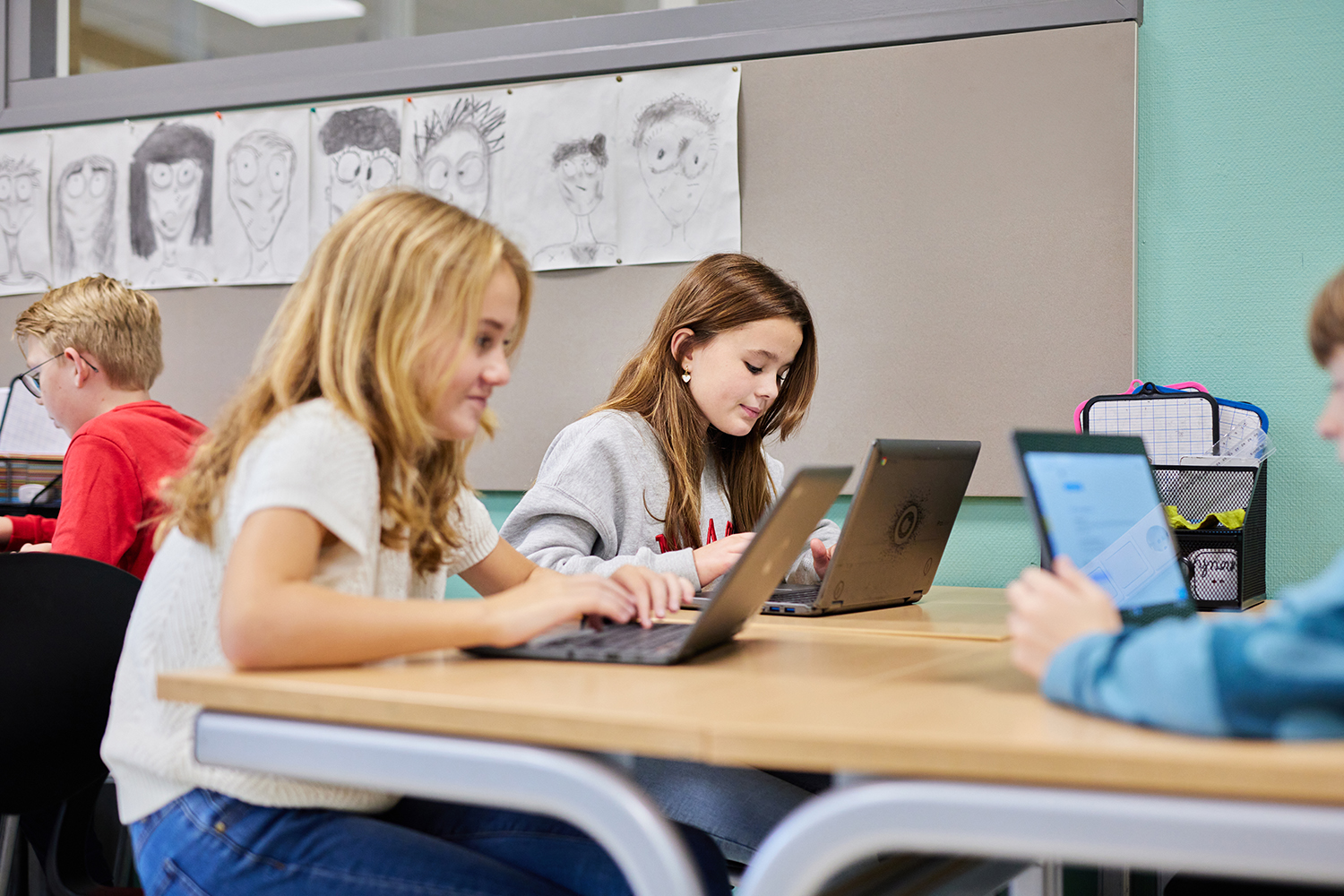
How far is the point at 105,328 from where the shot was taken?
1989mm

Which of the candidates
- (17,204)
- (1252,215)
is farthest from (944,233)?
(17,204)

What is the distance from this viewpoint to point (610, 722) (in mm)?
699

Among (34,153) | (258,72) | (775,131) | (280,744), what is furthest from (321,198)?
(280,744)

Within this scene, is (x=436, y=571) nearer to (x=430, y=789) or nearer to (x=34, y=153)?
(x=430, y=789)

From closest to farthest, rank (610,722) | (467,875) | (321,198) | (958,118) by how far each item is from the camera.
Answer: (610,722)
(467,875)
(958,118)
(321,198)

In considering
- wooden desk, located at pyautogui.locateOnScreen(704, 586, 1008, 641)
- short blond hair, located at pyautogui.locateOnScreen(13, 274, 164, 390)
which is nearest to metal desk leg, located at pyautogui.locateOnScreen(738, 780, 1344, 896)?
wooden desk, located at pyautogui.locateOnScreen(704, 586, 1008, 641)

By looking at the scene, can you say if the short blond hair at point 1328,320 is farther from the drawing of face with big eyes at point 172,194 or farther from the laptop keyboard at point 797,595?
the drawing of face with big eyes at point 172,194

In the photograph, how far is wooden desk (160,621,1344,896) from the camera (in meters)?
0.59

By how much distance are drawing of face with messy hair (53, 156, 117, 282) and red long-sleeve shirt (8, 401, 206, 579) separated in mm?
1098

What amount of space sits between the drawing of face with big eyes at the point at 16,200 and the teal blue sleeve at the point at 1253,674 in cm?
290

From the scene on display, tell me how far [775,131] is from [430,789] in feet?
5.69

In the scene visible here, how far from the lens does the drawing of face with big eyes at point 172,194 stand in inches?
105

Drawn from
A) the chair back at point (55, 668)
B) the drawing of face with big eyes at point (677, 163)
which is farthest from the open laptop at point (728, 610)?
the drawing of face with big eyes at point (677, 163)

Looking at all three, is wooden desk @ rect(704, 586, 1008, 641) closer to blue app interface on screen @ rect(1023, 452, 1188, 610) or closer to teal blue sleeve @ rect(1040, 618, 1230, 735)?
blue app interface on screen @ rect(1023, 452, 1188, 610)
